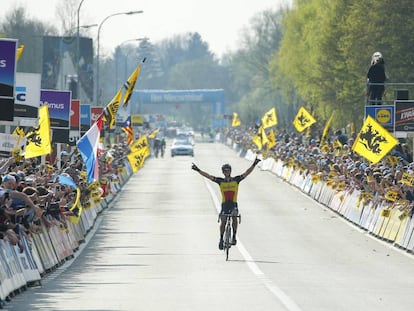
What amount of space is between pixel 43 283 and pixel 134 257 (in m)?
5.74

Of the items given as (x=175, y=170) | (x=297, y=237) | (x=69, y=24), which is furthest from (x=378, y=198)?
(x=69, y=24)

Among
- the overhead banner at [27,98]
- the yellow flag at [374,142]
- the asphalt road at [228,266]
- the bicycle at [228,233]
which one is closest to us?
the asphalt road at [228,266]

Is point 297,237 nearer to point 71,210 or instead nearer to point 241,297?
point 71,210

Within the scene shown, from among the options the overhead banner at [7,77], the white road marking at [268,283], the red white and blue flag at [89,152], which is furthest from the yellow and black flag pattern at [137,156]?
the overhead banner at [7,77]

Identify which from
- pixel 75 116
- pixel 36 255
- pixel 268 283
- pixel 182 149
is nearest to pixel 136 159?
pixel 75 116

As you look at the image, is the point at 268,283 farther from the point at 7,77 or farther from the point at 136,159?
the point at 136,159

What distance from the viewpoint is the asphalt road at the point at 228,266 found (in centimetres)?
1950

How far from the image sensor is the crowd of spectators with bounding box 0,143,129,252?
65.5 feet

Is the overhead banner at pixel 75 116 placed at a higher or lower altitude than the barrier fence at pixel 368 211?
higher

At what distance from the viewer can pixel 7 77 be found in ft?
74.2

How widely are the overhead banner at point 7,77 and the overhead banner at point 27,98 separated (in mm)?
6579

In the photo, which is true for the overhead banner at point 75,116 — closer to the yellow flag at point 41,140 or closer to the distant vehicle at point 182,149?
A: the yellow flag at point 41,140

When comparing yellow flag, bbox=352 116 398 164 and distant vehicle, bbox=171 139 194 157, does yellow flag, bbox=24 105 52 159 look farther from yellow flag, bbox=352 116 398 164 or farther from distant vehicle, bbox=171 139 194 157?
distant vehicle, bbox=171 139 194 157

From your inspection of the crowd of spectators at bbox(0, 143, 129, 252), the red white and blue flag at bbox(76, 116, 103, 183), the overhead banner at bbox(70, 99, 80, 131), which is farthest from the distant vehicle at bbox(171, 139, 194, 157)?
the red white and blue flag at bbox(76, 116, 103, 183)
